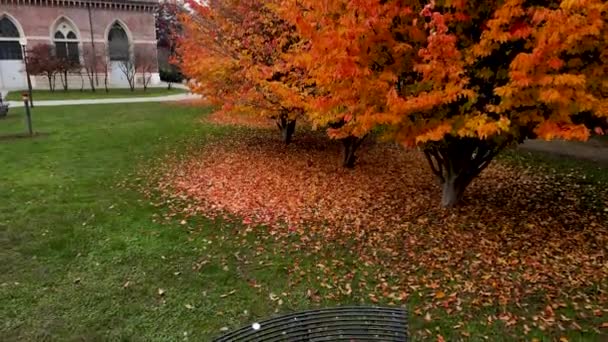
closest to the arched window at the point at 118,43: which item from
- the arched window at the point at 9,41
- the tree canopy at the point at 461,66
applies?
the arched window at the point at 9,41

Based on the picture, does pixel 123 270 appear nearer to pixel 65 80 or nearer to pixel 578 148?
pixel 578 148

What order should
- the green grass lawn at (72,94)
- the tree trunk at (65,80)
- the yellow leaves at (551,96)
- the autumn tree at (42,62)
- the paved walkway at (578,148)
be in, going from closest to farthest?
the yellow leaves at (551,96), the paved walkway at (578,148), the green grass lawn at (72,94), the autumn tree at (42,62), the tree trunk at (65,80)

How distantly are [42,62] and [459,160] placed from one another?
36.9 metres

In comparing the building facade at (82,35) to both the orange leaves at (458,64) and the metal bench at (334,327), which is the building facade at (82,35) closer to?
the orange leaves at (458,64)

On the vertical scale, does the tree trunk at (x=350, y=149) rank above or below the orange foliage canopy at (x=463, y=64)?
below

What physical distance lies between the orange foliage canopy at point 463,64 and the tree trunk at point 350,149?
4224mm

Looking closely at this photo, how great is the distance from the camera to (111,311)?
4664 mm

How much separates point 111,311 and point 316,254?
2.58 meters

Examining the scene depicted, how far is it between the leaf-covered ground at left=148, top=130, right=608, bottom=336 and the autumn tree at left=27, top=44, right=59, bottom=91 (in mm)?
30312

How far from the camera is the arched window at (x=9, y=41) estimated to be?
37531mm

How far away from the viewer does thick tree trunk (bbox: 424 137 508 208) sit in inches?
251

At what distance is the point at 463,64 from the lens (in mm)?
4824

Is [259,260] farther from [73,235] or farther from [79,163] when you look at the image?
[79,163]

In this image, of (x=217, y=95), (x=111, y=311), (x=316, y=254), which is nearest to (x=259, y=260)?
(x=316, y=254)
